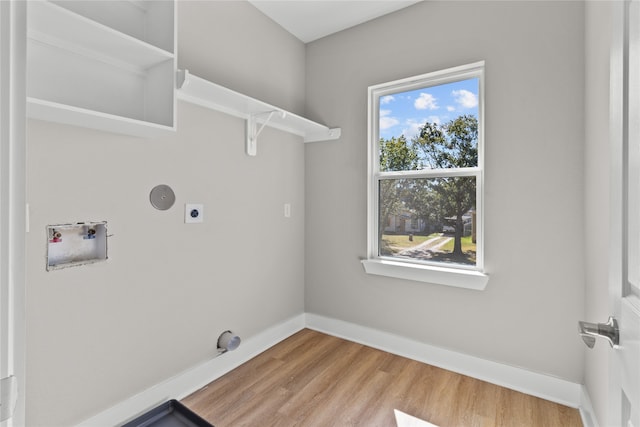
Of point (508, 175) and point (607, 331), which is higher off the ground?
point (508, 175)

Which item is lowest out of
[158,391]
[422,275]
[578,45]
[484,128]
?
[158,391]

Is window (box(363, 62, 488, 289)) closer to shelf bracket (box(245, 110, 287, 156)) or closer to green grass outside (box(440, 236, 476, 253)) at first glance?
green grass outside (box(440, 236, 476, 253))

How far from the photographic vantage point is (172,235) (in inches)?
69.7

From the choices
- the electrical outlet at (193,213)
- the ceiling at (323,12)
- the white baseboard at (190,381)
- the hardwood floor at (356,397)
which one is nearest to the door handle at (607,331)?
the hardwood floor at (356,397)

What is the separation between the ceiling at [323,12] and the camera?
7.34 feet

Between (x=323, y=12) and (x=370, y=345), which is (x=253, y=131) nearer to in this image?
(x=323, y=12)

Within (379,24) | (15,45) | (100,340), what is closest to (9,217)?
(15,45)

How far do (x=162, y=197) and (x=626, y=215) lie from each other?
1.89 metres

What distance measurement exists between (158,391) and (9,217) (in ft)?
5.58

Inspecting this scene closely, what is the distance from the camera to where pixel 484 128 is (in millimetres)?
2002

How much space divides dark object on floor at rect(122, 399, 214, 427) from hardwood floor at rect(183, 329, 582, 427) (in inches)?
3.5

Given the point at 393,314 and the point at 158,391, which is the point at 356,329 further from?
the point at 158,391

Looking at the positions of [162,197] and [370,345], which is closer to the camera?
[162,197]

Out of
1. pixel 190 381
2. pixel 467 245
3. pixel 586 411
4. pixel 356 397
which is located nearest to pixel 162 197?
pixel 190 381
